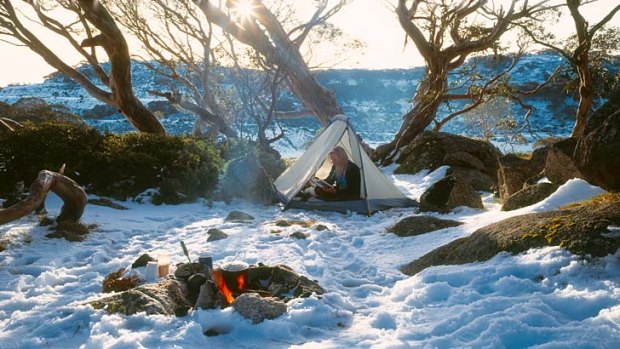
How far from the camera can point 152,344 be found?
284 cm

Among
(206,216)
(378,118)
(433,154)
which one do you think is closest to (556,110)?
(378,118)

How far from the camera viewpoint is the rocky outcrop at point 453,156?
12.1 metres

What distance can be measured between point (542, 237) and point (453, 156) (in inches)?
351

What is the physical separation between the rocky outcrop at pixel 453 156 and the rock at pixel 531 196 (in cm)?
485

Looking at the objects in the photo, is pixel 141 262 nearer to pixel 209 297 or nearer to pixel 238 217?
pixel 209 297

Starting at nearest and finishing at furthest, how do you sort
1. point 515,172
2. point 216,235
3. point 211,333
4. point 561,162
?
1. point 211,333
2. point 216,235
3. point 561,162
4. point 515,172

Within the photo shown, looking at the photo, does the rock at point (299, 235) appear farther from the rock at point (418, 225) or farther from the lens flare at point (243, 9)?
the lens flare at point (243, 9)

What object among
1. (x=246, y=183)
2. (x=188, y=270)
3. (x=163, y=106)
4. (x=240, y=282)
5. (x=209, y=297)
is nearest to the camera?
(x=209, y=297)

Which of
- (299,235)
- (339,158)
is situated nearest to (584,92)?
(339,158)

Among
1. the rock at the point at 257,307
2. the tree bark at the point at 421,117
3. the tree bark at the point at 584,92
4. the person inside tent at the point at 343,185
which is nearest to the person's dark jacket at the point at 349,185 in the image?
the person inside tent at the point at 343,185

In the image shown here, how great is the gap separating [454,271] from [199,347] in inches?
87.2

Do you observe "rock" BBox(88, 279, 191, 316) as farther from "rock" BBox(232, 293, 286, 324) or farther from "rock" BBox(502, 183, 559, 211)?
"rock" BBox(502, 183, 559, 211)

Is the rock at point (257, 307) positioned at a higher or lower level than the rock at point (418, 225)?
lower

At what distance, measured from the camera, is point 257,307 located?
3178 millimetres
